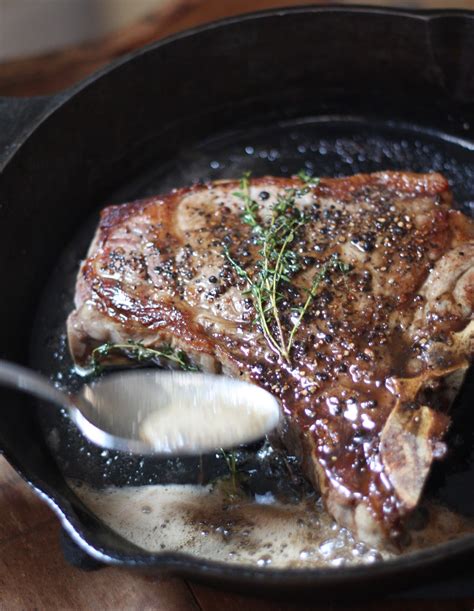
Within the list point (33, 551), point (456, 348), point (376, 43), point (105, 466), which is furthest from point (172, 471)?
point (376, 43)

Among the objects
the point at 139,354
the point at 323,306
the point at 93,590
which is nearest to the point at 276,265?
the point at 323,306

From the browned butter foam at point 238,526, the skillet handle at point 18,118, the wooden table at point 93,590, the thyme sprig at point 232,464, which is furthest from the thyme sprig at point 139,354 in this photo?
the skillet handle at point 18,118

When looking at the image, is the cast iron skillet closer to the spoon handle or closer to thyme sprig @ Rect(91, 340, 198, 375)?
thyme sprig @ Rect(91, 340, 198, 375)

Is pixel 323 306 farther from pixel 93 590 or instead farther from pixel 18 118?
pixel 18 118

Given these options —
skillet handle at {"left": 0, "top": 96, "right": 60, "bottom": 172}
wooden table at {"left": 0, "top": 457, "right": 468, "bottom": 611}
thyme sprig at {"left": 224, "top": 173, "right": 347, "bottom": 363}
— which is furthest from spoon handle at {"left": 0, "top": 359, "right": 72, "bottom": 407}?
skillet handle at {"left": 0, "top": 96, "right": 60, "bottom": 172}

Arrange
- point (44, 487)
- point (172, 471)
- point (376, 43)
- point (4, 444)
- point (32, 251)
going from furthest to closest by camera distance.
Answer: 1. point (376, 43)
2. point (32, 251)
3. point (172, 471)
4. point (4, 444)
5. point (44, 487)

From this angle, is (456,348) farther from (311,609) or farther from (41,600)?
(41,600)
